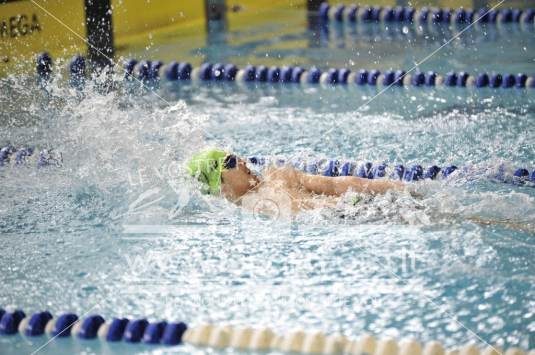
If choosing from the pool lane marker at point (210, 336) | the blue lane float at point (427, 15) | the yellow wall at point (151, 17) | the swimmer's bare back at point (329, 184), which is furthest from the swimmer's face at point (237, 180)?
the blue lane float at point (427, 15)

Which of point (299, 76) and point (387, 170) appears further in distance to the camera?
point (299, 76)

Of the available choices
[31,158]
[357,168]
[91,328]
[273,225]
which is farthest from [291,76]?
[91,328]

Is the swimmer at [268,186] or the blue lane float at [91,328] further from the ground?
the swimmer at [268,186]

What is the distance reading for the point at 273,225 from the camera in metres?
3.71

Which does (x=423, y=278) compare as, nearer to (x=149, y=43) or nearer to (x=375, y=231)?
(x=375, y=231)

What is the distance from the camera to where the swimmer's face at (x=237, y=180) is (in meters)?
3.65

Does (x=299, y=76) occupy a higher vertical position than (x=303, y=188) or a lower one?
higher

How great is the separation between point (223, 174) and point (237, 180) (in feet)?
0.21

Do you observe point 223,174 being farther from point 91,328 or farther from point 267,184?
point 91,328

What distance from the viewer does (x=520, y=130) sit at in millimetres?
4719

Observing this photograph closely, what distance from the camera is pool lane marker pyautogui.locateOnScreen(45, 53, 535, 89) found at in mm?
5641

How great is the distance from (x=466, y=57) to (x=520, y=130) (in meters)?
1.81

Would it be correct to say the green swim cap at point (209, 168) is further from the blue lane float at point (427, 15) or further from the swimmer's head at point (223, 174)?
the blue lane float at point (427, 15)

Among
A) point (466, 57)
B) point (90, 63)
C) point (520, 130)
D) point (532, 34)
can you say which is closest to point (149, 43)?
point (90, 63)
